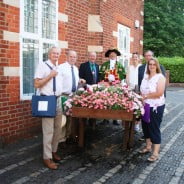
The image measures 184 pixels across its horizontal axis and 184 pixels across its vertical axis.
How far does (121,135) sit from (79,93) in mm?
1919

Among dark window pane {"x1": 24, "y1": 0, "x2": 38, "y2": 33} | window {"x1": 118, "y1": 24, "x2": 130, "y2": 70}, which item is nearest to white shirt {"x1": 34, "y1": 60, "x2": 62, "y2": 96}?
dark window pane {"x1": 24, "y1": 0, "x2": 38, "y2": 33}

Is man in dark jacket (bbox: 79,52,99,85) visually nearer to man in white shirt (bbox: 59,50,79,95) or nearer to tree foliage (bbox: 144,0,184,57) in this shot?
man in white shirt (bbox: 59,50,79,95)

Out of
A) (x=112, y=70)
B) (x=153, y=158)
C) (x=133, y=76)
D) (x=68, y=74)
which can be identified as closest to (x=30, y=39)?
(x=68, y=74)

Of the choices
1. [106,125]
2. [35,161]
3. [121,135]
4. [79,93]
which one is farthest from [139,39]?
[35,161]

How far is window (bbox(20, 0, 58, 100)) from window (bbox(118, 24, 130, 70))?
5.05 m

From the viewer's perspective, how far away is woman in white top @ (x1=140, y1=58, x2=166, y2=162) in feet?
20.9

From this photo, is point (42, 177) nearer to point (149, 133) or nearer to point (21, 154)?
point (21, 154)

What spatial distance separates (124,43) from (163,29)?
70.4 feet

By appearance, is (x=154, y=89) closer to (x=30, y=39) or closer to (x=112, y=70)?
(x=112, y=70)

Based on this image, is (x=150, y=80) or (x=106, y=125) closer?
(x=150, y=80)

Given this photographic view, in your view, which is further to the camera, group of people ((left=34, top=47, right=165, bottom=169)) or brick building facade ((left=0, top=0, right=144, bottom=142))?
brick building facade ((left=0, top=0, right=144, bottom=142))

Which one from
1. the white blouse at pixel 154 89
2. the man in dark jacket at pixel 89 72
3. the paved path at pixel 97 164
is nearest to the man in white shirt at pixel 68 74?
the paved path at pixel 97 164

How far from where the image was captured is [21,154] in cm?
655

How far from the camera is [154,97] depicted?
6.39m
